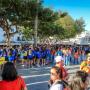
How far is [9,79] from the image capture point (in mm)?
5484

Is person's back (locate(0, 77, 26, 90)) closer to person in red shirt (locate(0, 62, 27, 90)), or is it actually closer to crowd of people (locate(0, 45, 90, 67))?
person in red shirt (locate(0, 62, 27, 90))

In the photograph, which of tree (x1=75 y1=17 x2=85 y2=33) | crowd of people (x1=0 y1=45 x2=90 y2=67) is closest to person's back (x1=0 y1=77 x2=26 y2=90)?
crowd of people (x1=0 y1=45 x2=90 y2=67)

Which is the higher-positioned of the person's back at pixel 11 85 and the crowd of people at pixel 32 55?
the crowd of people at pixel 32 55

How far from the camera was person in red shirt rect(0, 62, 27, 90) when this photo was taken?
5.41m

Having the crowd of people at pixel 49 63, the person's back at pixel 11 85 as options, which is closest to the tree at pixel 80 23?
the crowd of people at pixel 49 63

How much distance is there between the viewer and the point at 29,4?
34.8 meters

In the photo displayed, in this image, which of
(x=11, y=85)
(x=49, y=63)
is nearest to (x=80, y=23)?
(x=49, y=63)

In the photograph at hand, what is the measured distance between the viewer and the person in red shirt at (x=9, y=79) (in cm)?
541

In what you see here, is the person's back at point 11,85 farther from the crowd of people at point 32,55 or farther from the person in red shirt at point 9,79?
the crowd of people at point 32,55

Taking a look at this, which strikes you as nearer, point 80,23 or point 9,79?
point 9,79

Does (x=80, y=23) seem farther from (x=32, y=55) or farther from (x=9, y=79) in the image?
(x=9, y=79)

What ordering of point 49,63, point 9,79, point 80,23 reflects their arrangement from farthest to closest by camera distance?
point 80,23, point 49,63, point 9,79

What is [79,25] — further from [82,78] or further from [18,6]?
[82,78]

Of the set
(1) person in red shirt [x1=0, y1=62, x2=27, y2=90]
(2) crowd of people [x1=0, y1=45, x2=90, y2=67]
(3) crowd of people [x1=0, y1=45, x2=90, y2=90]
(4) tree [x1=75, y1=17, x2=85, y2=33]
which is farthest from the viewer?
(4) tree [x1=75, y1=17, x2=85, y2=33]
